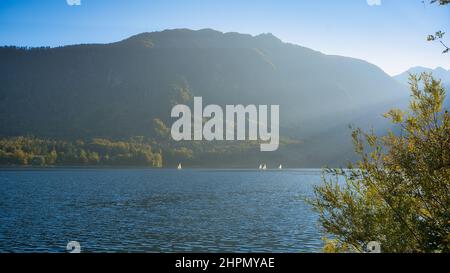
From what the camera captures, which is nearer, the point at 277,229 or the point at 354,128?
the point at 354,128

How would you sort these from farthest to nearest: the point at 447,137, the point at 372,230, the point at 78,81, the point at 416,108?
the point at 78,81, the point at 372,230, the point at 416,108, the point at 447,137

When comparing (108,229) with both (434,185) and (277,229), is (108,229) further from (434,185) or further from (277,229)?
(434,185)

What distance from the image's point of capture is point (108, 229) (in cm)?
6397

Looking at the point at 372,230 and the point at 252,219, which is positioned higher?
the point at 372,230

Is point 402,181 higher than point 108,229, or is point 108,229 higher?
point 402,181

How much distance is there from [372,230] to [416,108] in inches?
189

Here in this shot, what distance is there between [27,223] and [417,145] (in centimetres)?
6853

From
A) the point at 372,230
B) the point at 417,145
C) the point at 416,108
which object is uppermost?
the point at 416,108

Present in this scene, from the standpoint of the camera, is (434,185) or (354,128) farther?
(354,128)

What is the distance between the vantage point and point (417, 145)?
13.4 meters
